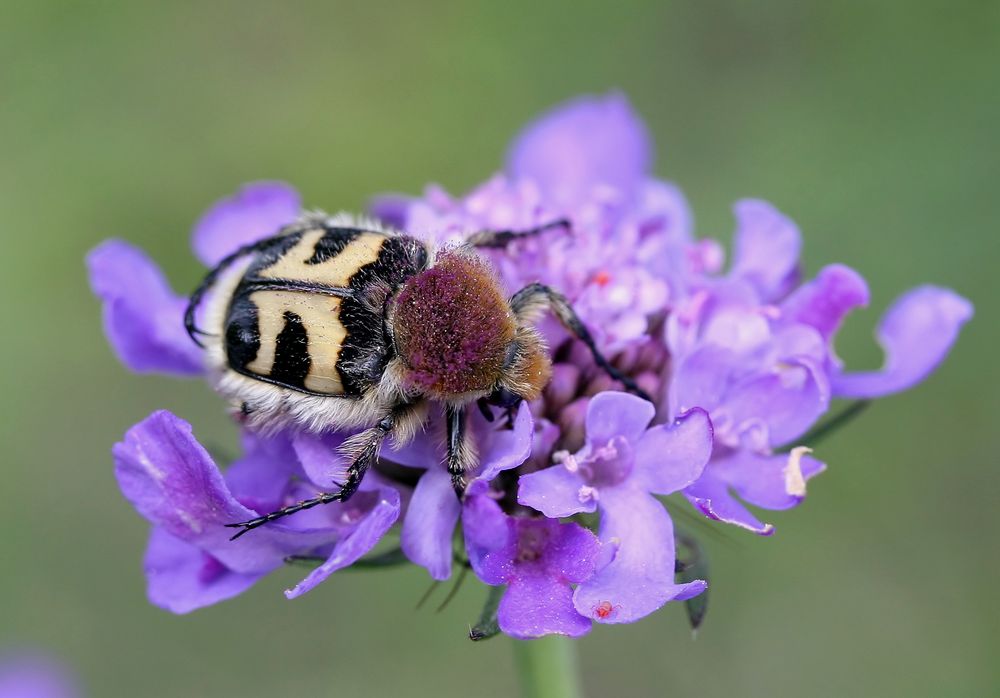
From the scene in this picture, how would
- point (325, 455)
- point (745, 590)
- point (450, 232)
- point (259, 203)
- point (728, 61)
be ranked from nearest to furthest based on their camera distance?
point (325, 455)
point (450, 232)
point (259, 203)
point (745, 590)
point (728, 61)

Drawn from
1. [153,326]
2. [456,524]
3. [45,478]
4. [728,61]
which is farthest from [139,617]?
[728,61]

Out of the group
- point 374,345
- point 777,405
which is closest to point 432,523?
point 374,345

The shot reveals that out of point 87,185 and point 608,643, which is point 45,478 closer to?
point 87,185

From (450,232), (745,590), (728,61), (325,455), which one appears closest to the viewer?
(325,455)

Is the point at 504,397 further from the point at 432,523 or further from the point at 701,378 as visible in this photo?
the point at 701,378

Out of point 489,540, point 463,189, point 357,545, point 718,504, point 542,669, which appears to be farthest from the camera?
point 463,189

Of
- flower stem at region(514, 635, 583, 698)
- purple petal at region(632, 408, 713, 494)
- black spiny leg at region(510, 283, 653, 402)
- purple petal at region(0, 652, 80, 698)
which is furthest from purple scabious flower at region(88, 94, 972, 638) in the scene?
purple petal at region(0, 652, 80, 698)

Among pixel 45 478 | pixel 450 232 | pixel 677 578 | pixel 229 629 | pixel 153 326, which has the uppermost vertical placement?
pixel 450 232
